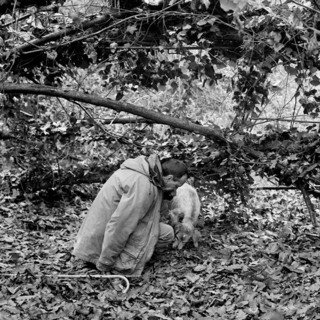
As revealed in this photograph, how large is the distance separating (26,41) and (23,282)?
9.00ft

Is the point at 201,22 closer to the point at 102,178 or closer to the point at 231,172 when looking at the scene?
the point at 231,172

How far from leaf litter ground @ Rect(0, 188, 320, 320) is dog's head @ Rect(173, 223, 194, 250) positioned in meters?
0.12

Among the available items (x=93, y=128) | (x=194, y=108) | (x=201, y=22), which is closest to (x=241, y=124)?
(x=201, y=22)

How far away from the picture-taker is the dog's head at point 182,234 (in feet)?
19.0

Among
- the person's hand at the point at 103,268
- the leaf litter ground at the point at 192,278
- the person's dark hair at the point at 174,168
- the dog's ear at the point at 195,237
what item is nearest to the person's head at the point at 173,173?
the person's dark hair at the point at 174,168

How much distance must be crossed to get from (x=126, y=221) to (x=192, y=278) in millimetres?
840

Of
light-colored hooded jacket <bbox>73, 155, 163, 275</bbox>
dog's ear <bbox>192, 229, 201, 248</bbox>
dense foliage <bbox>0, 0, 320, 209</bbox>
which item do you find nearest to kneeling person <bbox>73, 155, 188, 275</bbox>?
light-colored hooded jacket <bbox>73, 155, 163, 275</bbox>

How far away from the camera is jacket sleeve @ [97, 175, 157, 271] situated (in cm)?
528

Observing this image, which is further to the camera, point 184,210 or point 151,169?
point 184,210

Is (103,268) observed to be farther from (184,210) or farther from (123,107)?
(123,107)

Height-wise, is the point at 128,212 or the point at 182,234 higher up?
the point at 128,212

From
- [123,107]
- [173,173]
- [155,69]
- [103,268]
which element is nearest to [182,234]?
[173,173]

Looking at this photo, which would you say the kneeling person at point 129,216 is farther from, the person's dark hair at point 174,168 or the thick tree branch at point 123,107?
the thick tree branch at point 123,107

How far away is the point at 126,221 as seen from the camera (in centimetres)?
531
